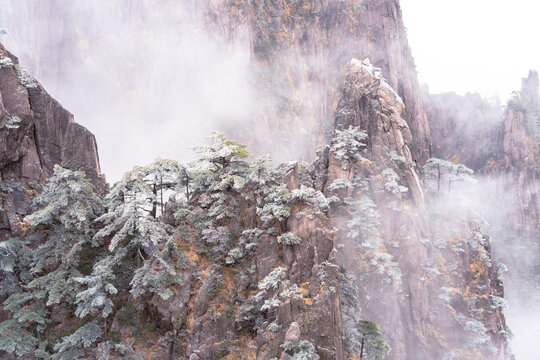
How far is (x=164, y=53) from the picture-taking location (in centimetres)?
4119

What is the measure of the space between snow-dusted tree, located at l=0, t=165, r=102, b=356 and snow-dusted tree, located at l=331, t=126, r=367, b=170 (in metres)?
18.7

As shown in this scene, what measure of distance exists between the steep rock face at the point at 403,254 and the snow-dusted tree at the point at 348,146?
91mm

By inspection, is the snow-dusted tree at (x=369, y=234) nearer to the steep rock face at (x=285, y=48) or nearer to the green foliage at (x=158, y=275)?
the green foliage at (x=158, y=275)

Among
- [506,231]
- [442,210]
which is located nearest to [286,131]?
[442,210]

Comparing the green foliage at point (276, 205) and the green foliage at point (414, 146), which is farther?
the green foliage at point (414, 146)

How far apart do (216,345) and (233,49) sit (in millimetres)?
Answer: 39051

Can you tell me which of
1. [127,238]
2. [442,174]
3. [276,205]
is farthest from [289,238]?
[442,174]

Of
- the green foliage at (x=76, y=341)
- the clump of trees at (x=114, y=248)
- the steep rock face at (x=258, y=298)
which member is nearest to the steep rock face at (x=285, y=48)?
the clump of trees at (x=114, y=248)

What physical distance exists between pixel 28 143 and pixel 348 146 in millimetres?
22987

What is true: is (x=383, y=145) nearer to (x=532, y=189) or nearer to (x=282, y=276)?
(x=282, y=276)

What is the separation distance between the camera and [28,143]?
18.7 metres

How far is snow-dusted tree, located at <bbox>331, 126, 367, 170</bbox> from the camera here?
1043 inches

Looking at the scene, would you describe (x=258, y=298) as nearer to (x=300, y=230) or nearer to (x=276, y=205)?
(x=300, y=230)

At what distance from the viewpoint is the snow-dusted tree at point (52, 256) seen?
48.0 ft
